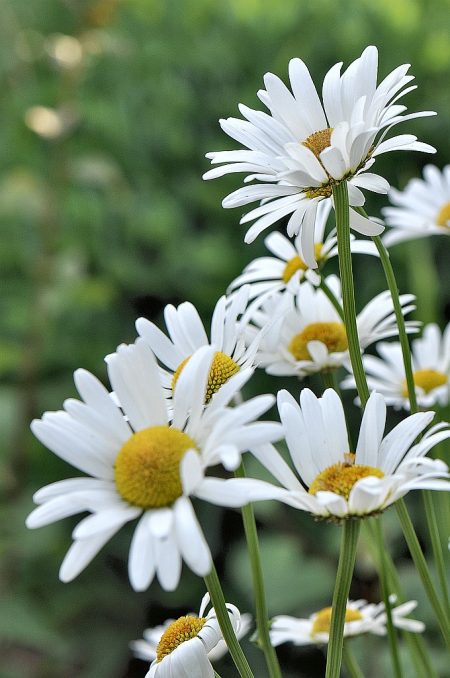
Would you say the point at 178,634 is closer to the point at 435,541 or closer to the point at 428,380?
the point at 435,541

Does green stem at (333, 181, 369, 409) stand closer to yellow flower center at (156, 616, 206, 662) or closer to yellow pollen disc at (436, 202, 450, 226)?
yellow flower center at (156, 616, 206, 662)

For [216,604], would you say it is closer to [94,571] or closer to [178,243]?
[94,571]

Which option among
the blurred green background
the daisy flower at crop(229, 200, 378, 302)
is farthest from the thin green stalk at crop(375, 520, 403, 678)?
the blurred green background

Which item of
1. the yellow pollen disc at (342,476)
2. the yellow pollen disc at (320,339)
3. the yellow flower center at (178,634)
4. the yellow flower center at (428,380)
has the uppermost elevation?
the yellow pollen disc at (320,339)

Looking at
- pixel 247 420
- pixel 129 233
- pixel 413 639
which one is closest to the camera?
pixel 247 420

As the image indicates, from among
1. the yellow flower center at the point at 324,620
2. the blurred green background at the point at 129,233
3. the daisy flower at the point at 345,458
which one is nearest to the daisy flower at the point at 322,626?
the yellow flower center at the point at 324,620

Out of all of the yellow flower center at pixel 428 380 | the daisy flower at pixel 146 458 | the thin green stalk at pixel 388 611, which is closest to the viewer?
the daisy flower at pixel 146 458

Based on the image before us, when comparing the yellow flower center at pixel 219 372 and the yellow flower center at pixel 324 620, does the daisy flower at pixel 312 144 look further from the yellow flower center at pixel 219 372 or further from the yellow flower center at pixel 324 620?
the yellow flower center at pixel 324 620

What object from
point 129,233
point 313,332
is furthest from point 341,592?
point 129,233
